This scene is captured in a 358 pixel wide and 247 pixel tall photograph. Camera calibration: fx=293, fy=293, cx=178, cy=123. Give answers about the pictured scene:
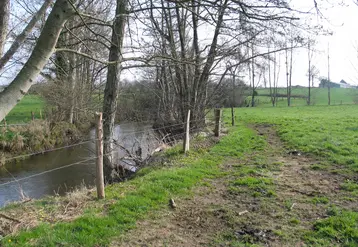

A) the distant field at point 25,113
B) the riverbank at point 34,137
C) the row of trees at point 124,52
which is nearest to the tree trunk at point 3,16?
the row of trees at point 124,52

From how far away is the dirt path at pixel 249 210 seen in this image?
4082 millimetres

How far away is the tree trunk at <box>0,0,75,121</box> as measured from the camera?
354 centimetres

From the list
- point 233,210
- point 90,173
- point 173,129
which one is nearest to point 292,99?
point 173,129

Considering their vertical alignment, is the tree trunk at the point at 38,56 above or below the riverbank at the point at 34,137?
above

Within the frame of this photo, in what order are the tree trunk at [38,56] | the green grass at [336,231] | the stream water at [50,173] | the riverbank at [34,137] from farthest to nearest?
the riverbank at [34,137], the stream water at [50,173], the green grass at [336,231], the tree trunk at [38,56]

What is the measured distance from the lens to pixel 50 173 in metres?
11.8

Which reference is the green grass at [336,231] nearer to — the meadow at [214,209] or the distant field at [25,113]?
the meadow at [214,209]

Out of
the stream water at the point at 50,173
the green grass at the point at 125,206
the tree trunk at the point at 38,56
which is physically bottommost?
the stream water at the point at 50,173

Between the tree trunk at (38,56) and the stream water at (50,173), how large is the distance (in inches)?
185

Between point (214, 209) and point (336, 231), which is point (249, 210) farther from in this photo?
point (336, 231)

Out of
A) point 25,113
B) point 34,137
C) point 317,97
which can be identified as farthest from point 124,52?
point 317,97

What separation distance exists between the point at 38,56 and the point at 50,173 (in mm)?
9246

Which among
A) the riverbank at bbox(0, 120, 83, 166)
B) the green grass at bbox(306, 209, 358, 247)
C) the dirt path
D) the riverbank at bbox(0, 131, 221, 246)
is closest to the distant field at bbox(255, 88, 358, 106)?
the riverbank at bbox(0, 120, 83, 166)

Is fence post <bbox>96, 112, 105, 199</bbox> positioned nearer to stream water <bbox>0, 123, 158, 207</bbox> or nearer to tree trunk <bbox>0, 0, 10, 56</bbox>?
tree trunk <bbox>0, 0, 10, 56</bbox>
